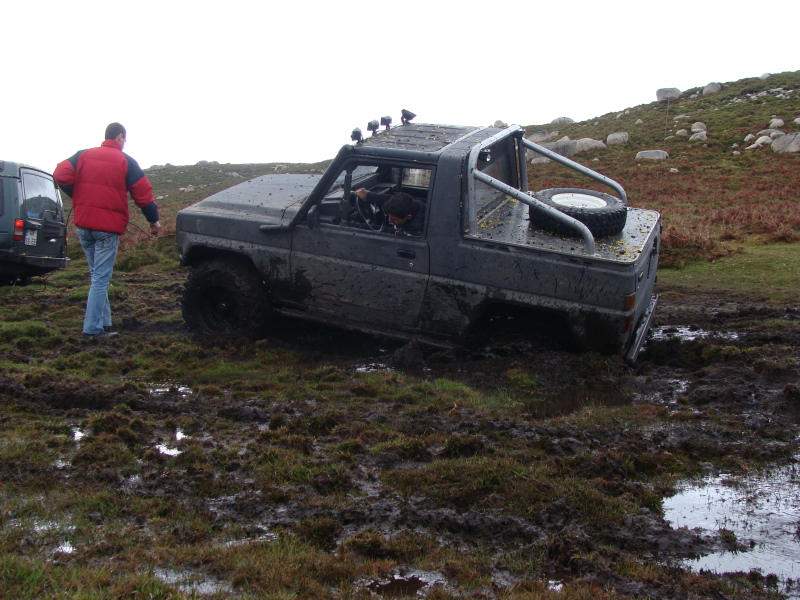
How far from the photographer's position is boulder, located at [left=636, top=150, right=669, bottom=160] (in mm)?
27609

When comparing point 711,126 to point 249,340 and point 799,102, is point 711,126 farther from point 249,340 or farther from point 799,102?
point 249,340

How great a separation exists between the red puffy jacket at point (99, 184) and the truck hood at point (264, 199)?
63cm

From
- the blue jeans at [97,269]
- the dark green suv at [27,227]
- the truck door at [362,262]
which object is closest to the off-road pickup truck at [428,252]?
the truck door at [362,262]

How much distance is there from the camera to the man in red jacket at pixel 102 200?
657 cm

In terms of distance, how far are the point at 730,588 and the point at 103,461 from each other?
3.20m

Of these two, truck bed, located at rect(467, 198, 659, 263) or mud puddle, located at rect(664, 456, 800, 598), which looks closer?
mud puddle, located at rect(664, 456, 800, 598)

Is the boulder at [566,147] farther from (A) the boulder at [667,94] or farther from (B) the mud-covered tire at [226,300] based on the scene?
(B) the mud-covered tire at [226,300]

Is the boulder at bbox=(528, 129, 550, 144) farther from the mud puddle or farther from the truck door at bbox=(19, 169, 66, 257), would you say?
the mud puddle

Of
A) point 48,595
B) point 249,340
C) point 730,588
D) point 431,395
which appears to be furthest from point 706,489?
point 249,340

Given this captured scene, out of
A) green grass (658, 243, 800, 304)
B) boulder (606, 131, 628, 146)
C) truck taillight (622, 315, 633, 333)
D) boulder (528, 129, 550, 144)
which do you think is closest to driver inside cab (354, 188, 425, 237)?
truck taillight (622, 315, 633, 333)

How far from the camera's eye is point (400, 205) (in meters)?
5.60

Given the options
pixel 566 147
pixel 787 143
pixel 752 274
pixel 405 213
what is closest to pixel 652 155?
pixel 787 143

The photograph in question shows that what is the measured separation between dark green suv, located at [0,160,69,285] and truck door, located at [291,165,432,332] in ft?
18.6

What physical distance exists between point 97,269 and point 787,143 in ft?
89.2
